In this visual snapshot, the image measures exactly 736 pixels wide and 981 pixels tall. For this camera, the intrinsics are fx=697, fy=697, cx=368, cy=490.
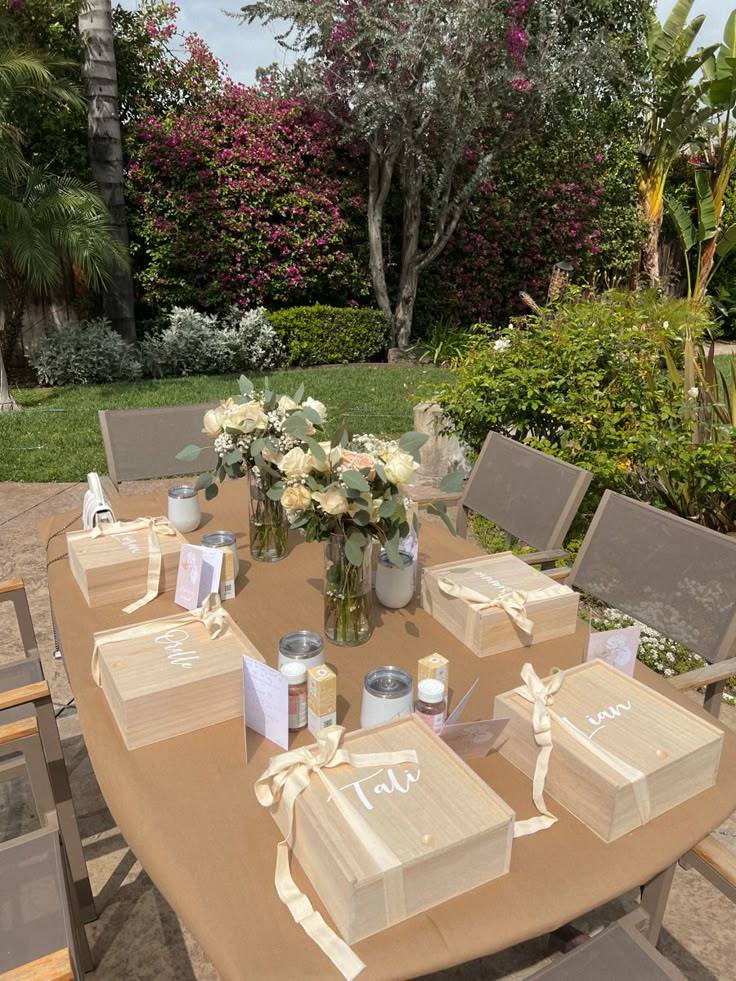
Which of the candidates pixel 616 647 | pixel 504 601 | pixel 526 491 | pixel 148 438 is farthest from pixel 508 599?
pixel 148 438

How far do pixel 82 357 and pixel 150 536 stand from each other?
23.3 ft

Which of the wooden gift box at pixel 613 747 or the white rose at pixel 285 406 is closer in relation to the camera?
the wooden gift box at pixel 613 747

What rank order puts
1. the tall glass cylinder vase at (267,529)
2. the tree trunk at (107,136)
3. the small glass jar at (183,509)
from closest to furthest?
the tall glass cylinder vase at (267,529) → the small glass jar at (183,509) → the tree trunk at (107,136)

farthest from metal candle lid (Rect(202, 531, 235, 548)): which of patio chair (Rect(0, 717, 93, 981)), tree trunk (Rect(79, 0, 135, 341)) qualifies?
tree trunk (Rect(79, 0, 135, 341))

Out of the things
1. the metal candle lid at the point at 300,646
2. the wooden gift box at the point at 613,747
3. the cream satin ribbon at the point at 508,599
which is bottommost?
the wooden gift box at the point at 613,747

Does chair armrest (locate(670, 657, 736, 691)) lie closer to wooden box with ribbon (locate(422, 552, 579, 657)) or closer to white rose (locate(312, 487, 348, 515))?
wooden box with ribbon (locate(422, 552, 579, 657))

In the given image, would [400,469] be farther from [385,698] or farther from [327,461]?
[385,698]

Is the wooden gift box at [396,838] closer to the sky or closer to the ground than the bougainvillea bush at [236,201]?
closer to the ground

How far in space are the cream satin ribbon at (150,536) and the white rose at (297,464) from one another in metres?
0.55

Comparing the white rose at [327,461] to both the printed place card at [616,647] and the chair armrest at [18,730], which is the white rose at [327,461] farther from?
the chair armrest at [18,730]

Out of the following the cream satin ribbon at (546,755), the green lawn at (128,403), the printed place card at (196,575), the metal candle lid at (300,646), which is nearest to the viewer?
the cream satin ribbon at (546,755)

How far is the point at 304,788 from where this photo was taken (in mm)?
1089

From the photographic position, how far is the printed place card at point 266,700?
129cm

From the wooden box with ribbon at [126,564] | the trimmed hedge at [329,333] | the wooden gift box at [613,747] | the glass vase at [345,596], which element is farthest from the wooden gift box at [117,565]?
the trimmed hedge at [329,333]
